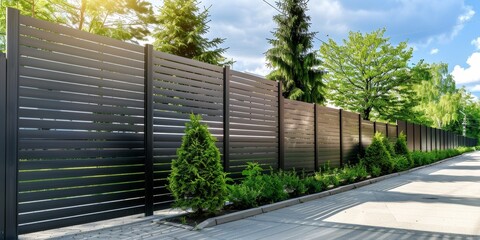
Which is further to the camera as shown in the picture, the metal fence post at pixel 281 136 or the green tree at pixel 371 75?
the green tree at pixel 371 75

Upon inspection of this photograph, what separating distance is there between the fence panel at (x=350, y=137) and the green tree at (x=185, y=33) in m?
10.2

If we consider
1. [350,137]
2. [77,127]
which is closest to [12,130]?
[77,127]

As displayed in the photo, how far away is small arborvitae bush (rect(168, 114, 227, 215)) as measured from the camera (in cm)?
626

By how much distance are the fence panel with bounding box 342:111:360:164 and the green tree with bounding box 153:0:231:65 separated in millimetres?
10230

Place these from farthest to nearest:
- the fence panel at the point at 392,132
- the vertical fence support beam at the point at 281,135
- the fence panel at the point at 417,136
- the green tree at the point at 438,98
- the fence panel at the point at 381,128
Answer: the green tree at the point at 438,98 → the fence panel at the point at 417,136 → the fence panel at the point at 392,132 → the fence panel at the point at 381,128 → the vertical fence support beam at the point at 281,135

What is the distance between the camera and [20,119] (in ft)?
16.9

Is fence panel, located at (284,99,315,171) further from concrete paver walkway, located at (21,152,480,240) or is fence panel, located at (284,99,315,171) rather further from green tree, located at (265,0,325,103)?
green tree, located at (265,0,325,103)

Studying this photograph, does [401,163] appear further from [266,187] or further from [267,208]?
[267,208]

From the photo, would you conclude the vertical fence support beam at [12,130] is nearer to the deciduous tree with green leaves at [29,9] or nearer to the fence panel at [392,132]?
the deciduous tree with green leaves at [29,9]

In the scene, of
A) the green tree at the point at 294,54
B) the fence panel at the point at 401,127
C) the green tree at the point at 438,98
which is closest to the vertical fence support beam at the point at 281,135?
the green tree at the point at 294,54

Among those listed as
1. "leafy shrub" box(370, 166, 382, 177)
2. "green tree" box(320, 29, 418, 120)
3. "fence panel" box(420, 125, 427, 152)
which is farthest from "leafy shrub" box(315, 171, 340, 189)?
"green tree" box(320, 29, 418, 120)

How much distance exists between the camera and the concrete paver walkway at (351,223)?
5.48m

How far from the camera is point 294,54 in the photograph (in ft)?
83.9

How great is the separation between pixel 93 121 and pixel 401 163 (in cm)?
1460
